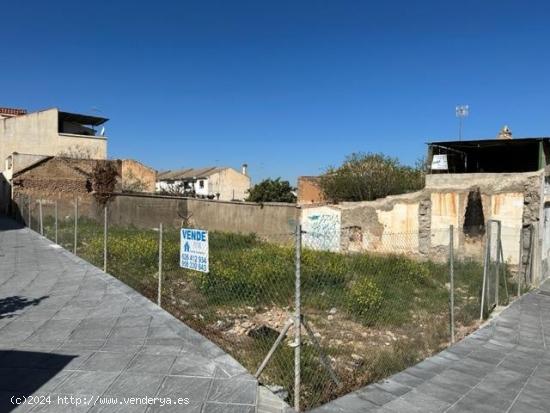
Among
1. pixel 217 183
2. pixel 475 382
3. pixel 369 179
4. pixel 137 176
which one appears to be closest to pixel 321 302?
pixel 475 382

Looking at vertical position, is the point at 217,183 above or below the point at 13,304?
above

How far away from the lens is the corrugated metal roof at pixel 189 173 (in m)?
64.2

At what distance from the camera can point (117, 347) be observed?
5656mm

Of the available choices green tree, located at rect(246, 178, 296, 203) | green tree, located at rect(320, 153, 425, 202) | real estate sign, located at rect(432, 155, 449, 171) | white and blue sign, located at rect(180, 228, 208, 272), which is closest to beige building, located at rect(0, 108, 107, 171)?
green tree, located at rect(246, 178, 296, 203)

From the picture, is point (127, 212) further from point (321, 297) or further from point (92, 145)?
point (321, 297)

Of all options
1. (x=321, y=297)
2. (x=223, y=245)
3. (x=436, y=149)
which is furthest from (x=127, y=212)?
(x=321, y=297)

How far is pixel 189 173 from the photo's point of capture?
6875cm

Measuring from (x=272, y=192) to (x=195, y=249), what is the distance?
41739 millimetres

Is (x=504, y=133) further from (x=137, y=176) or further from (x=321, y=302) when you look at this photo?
(x=137, y=176)

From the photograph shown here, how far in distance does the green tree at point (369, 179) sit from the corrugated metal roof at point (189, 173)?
37.6 metres

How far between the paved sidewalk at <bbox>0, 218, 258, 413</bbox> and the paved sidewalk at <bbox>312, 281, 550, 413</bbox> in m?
1.20

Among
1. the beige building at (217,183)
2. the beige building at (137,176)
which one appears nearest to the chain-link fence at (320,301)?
the beige building at (137,176)

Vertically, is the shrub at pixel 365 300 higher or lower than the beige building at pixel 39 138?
lower

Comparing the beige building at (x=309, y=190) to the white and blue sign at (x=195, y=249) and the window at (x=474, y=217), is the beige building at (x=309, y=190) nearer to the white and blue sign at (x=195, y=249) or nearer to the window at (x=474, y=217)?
the window at (x=474, y=217)
